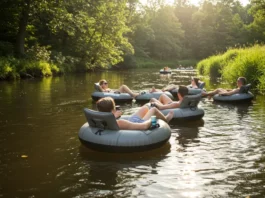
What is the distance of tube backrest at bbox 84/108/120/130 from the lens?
5.95 metres

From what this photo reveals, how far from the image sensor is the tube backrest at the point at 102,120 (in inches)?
234

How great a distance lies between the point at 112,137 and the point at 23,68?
753 inches

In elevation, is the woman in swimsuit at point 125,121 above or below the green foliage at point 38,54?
below

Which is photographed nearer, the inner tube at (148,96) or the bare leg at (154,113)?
the bare leg at (154,113)

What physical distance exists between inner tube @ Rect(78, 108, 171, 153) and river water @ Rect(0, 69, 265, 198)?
18 cm

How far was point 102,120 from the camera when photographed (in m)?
6.05

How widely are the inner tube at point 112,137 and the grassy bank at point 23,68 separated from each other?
54.8 feet

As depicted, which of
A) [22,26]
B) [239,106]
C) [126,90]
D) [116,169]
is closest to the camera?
[116,169]

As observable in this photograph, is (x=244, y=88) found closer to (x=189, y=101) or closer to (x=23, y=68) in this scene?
(x=189, y=101)

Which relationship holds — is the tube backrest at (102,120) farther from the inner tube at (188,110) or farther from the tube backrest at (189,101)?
the tube backrest at (189,101)

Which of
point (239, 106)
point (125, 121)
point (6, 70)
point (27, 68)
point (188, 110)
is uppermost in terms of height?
point (27, 68)

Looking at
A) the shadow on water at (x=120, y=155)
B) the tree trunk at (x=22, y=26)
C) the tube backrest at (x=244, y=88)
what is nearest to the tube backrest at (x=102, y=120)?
the shadow on water at (x=120, y=155)

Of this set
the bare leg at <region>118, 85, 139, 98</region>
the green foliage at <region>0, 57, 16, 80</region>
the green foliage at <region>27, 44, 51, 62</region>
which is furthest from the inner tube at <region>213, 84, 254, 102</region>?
the green foliage at <region>27, 44, 51, 62</region>

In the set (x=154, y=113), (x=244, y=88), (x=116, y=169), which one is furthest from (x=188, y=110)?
(x=244, y=88)
